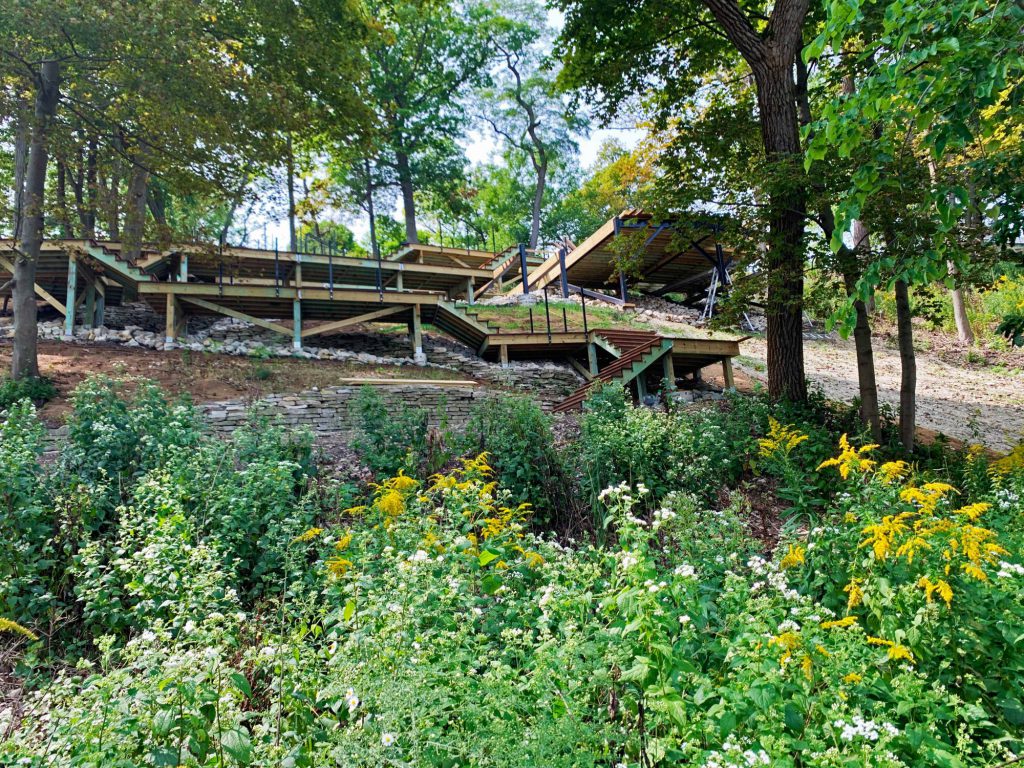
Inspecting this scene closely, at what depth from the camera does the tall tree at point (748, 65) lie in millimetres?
7297

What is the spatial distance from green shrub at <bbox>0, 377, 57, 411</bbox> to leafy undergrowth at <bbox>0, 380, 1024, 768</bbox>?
4964 millimetres

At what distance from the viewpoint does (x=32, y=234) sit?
924 centimetres

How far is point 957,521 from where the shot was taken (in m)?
3.06

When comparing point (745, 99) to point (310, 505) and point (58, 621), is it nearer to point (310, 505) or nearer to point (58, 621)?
point (310, 505)

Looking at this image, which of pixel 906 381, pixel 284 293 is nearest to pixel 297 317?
pixel 284 293

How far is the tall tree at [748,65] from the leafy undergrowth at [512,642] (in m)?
3.77

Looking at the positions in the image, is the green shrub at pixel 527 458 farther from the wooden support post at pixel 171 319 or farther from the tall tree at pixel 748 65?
the wooden support post at pixel 171 319

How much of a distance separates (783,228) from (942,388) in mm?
8443

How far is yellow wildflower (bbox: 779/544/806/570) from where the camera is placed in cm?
301

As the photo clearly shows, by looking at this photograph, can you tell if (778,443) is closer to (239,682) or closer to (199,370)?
(239,682)

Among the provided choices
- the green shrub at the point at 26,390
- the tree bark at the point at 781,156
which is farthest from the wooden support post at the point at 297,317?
the tree bark at the point at 781,156

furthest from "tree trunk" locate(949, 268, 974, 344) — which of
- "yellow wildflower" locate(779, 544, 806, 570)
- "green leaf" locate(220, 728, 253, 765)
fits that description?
"green leaf" locate(220, 728, 253, 765)

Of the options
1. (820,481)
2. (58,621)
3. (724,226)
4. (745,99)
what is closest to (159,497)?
(58,621)

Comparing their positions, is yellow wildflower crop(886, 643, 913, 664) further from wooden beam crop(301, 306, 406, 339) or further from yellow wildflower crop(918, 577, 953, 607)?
wooden beam crop(301, 306, 406, 339)
